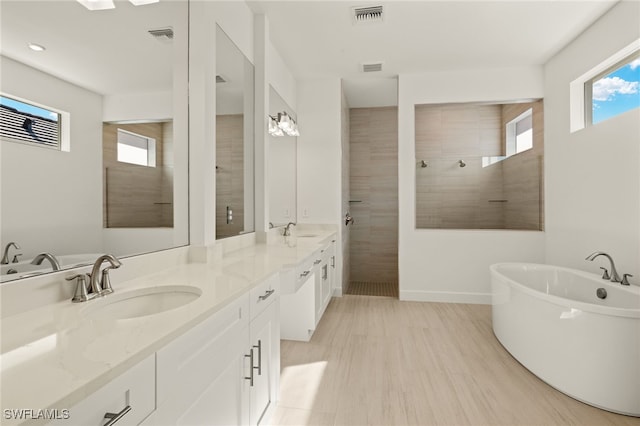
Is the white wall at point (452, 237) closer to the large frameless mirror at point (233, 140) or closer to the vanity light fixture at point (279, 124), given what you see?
the vanity light fixture at point (279, 124)

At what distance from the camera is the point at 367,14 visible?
106 inches

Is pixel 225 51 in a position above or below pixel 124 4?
above

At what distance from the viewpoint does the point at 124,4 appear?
1.38 meters

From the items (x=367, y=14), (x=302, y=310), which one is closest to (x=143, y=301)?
(x=302, y=310)

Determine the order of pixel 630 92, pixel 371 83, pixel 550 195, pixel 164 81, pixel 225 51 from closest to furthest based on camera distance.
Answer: pixel 164 81
pixel 225 51
pixel 630 92
pixel 550 195
pixel 371 83

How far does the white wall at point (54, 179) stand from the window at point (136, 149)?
0.13 meters

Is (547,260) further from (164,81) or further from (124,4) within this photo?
(124,4)

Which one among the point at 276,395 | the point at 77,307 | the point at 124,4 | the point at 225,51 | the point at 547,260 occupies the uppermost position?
the point at 225,51

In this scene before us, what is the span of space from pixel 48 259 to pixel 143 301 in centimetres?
35

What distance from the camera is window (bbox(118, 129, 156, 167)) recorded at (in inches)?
56.1

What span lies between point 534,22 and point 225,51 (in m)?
2.70

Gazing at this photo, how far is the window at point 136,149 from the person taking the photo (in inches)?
56.1

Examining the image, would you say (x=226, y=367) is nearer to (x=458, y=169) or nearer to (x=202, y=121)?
(x=202, y=121)

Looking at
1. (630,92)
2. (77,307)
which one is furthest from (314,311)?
(630,92)
